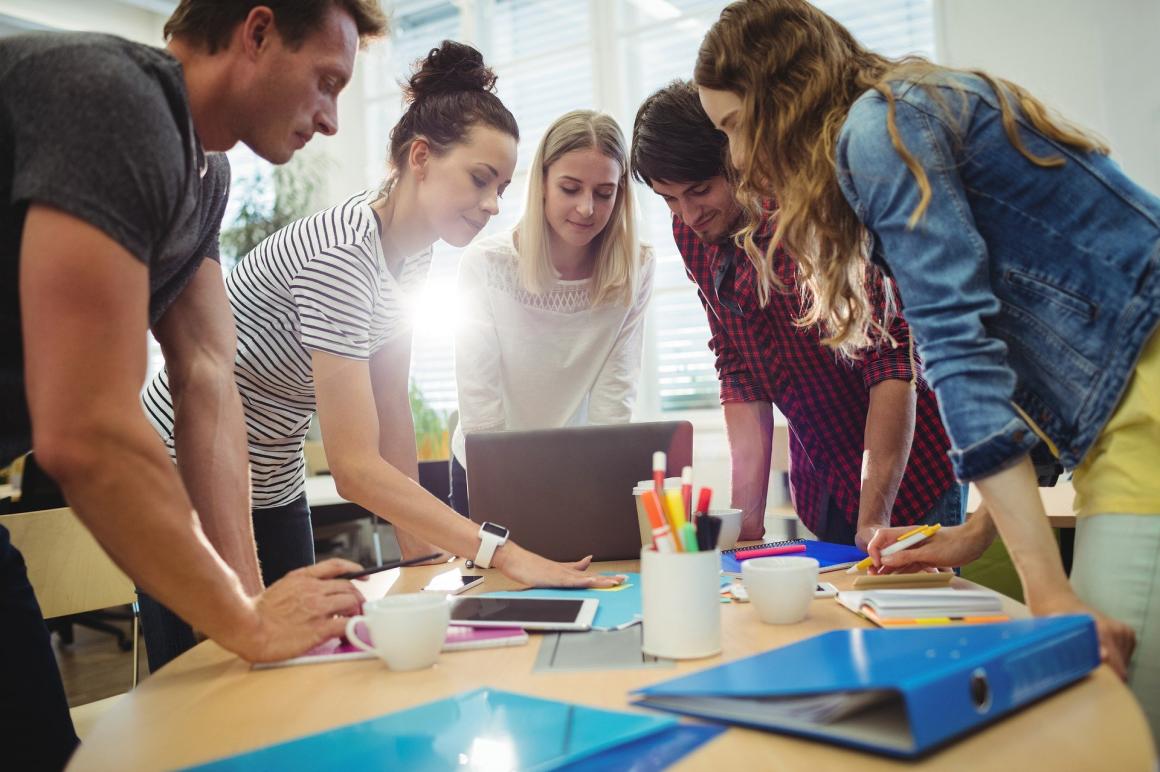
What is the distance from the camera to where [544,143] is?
2.13m

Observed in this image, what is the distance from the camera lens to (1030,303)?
1.01 meters

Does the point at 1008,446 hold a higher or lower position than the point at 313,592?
higher

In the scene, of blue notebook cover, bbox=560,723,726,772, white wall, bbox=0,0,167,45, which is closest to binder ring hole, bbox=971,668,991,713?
blue notebook cover, bbox=560,723,726,772

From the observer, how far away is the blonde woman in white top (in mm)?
2076

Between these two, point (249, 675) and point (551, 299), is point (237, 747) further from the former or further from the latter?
point (551, 299)

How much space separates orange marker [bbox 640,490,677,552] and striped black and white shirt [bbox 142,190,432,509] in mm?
744

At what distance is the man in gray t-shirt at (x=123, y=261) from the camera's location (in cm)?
80

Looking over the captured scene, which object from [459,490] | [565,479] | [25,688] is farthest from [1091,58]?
[25,688]

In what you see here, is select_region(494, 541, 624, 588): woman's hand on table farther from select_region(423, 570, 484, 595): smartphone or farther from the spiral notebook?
the spiral notebook

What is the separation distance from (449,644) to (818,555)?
2.30ft

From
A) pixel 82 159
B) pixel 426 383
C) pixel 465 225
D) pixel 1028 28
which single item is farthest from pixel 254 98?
pixel 426 383

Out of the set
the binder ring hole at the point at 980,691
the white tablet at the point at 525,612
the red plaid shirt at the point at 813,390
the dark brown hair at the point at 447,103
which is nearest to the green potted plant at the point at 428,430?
the dark brown hair at the point at 447,103

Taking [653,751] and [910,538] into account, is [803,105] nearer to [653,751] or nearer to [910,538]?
[910,538]

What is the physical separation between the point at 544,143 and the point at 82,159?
4.68ft
